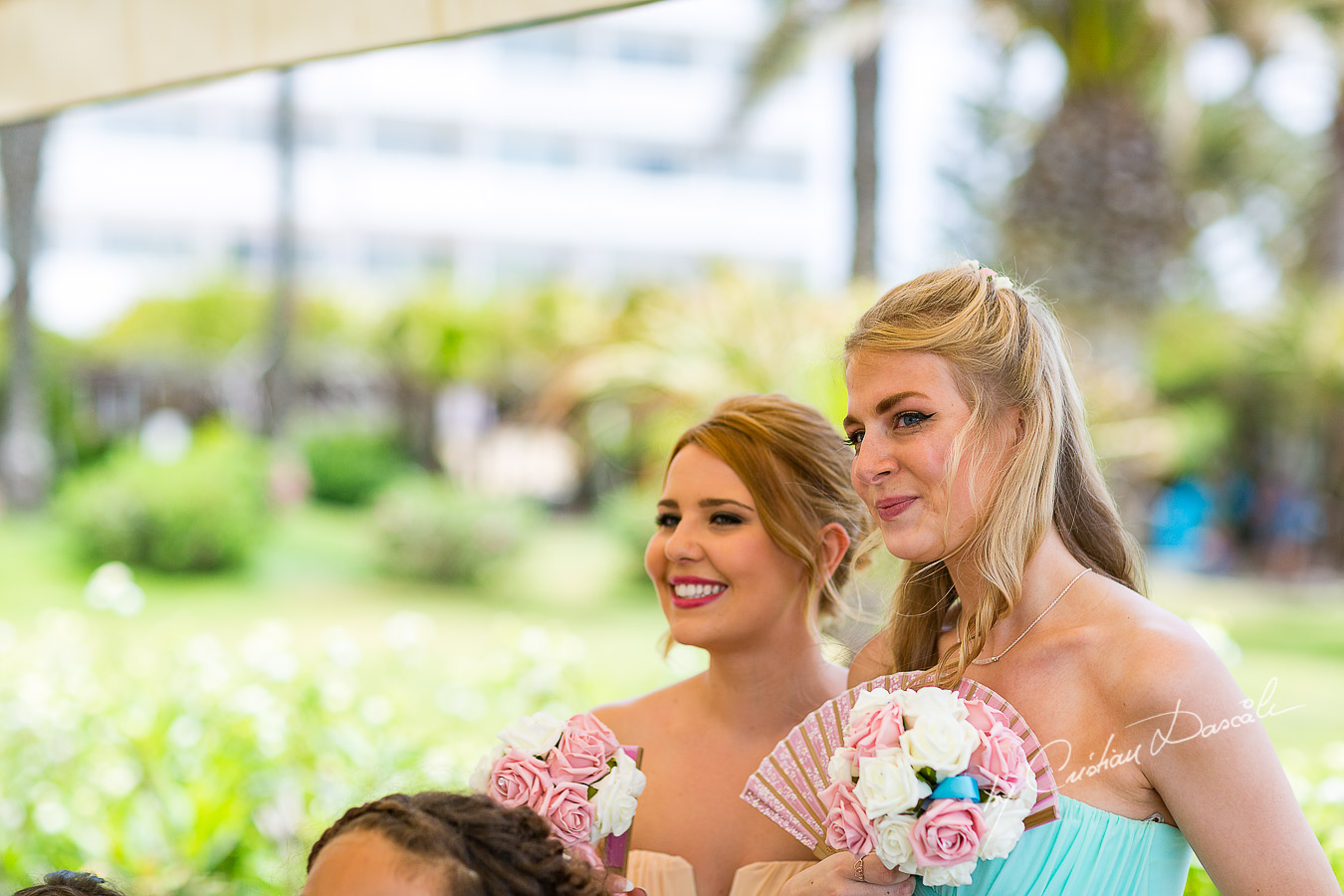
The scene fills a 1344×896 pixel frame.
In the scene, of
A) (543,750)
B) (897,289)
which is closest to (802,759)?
(543,750)

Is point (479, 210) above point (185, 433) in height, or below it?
above

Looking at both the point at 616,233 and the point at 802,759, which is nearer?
the point at 802,759

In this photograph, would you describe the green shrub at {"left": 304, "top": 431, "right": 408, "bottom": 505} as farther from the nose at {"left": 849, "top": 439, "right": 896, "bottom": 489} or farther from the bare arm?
the bare arm

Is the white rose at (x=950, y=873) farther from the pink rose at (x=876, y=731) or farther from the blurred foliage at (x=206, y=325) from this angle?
the blurred foliage at (x=206, y=325)

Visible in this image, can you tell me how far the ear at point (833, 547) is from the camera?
290cm

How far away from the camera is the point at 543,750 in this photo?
90.0 inches

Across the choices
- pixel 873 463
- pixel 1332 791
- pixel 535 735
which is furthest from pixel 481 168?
pixel 873 463

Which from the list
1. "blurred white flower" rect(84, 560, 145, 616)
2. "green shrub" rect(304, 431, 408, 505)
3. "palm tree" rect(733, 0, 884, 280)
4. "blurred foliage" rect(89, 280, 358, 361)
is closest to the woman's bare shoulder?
"blurred white flower" rect(84, 560, 145, 616)

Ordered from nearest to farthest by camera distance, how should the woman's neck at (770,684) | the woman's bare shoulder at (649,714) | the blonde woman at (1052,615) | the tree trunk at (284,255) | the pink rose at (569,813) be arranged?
the blonde woman at (1052,615) → the pink rose at (569,813) → the woman's neck at (770,684) → the woman's bare shoulder at (649,714) → the tree trunk at (284,255)

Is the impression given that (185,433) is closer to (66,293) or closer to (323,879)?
(66,293)

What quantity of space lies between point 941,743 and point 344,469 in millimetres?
21926

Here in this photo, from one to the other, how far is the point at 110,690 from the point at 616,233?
140ft

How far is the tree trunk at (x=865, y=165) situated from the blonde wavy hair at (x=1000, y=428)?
1288 centimetres

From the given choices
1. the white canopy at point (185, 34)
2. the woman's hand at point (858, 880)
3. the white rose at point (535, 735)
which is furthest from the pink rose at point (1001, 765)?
the white canopy at point (185, 34)
